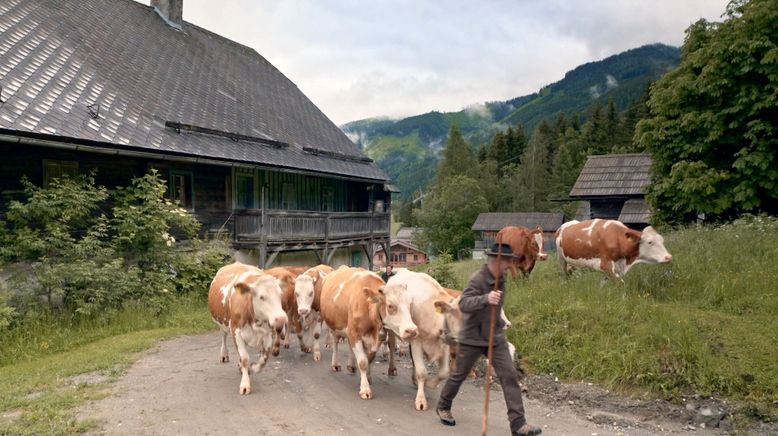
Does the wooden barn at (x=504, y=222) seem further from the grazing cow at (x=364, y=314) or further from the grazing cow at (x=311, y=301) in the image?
the grazing cow at (x=364, y=314)

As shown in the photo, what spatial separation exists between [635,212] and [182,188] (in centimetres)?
2013

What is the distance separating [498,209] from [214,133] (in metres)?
58.2

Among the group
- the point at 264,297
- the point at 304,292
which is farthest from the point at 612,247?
the point at 264,297

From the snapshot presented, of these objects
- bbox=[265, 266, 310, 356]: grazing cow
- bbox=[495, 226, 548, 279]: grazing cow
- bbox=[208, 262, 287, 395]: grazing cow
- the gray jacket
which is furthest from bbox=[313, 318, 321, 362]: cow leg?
bbox=[495, 226, 548, 279]: grazing cow

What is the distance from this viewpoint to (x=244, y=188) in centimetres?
1914

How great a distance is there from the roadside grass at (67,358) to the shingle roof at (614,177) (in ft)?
66.5

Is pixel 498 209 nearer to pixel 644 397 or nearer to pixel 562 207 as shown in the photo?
pixel 562 207

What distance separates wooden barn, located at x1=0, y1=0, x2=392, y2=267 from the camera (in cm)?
1284

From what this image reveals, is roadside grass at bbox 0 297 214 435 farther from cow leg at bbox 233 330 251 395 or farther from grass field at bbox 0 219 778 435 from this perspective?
cow leg at bbox 233 330 251 395

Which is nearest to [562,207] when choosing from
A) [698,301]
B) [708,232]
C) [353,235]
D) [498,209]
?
[498,209]

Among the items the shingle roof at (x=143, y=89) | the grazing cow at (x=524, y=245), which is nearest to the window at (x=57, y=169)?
the shingle roof at (x=143, y=89)

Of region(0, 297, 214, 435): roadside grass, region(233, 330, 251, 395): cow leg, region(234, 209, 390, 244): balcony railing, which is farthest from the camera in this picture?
region(234, 209, 390, 244): balcony railing

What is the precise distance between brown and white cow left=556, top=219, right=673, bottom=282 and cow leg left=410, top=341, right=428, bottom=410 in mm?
5617

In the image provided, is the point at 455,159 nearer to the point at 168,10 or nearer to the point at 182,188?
the point at 168,10
